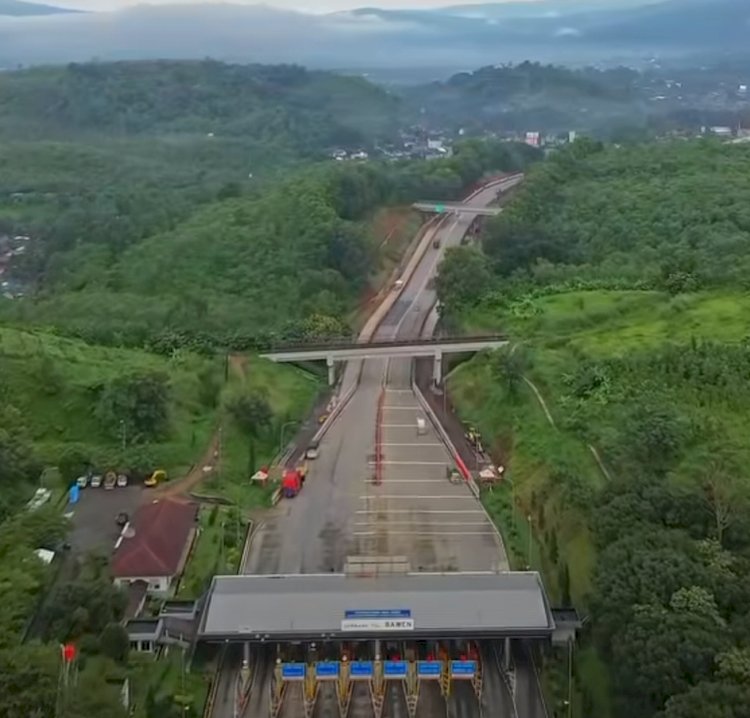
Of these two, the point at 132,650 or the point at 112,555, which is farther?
the point at 112,555

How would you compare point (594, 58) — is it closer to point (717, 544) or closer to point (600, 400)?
point (600, 400)

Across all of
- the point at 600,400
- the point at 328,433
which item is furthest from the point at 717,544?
the point at 328,433

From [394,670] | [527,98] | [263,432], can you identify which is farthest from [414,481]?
[527,98]

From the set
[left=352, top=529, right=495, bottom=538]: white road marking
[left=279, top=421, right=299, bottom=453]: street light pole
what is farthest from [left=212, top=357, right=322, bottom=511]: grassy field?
[left=352, top=529, right=495, bottom=538]: white road marking

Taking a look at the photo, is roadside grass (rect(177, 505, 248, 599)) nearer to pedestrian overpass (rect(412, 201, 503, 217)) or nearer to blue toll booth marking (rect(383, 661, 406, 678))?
blue toll booth marking (rect(383, 661, 406, 678))

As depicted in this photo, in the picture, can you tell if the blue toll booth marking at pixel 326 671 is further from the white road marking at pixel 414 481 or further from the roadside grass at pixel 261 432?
the white road marking at pixel 414 481

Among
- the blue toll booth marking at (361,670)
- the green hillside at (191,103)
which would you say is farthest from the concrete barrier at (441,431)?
the green hillside at (191,103)
